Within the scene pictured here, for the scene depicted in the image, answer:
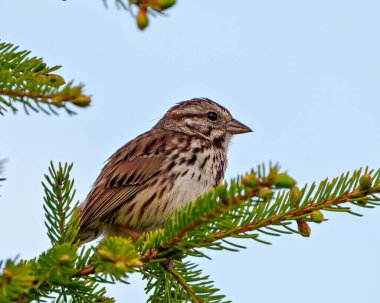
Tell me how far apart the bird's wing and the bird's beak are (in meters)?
0.79

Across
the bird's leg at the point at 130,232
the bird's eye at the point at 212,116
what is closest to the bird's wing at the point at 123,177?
the bird's leg at the point at 130,232

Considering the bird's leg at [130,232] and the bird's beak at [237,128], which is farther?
the bird's beak at [237,128]

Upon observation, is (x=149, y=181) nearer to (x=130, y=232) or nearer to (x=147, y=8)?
(x=130, y=232)

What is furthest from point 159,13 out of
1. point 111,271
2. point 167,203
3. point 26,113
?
point 167,203

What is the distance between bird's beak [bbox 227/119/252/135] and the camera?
606 cm

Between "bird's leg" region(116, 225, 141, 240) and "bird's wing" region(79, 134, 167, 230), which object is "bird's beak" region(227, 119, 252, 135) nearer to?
"bird's wing" region(79, 134, 167, 230)

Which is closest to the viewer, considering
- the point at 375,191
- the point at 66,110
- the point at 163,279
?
the point at 66,110

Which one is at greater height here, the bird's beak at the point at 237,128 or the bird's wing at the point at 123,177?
the bird's beak at the point at 237,128

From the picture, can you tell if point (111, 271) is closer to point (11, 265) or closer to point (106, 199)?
point (11, 265)

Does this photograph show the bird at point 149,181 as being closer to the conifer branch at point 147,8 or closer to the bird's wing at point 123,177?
the bird's wing at point 123,177

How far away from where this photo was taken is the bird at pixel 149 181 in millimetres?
5066

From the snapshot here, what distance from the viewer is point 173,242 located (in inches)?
105

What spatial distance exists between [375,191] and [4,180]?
1.63 meters

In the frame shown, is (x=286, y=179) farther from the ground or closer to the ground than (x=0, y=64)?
closer to the ground
